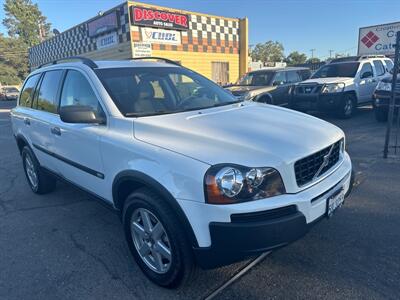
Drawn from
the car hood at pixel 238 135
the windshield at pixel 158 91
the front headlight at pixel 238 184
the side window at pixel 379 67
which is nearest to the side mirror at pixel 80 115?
the windshield at pixel 158 91

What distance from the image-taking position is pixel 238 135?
89.1 inches

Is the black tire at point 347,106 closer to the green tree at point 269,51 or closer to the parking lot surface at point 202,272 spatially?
the parking lot surface at point 202,272

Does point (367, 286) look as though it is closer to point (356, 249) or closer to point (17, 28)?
point (356, 249)

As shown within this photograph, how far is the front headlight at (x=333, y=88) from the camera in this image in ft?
29.2

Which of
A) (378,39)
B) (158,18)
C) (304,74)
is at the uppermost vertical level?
(158,18)

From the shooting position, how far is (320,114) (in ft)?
33.9

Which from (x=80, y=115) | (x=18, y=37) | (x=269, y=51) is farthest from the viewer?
(x=269, y=51)

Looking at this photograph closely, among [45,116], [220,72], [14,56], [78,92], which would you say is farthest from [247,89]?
[14,56]

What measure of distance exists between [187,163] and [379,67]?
10.7m

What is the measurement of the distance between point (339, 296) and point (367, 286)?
0.84 feet

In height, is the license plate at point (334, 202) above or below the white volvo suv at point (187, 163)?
below

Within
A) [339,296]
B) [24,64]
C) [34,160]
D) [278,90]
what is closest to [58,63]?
[34,160]

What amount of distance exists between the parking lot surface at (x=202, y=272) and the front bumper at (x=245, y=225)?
54 centimetres

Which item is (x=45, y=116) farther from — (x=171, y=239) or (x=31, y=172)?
(x=171, y=239)
